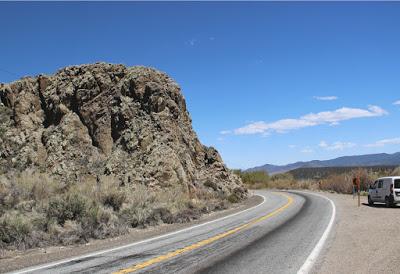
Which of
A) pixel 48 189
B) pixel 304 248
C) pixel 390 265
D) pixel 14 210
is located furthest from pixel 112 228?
pixel 390 265

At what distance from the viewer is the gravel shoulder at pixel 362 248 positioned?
951 cm

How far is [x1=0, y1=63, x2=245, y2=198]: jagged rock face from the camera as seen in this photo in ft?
91.3

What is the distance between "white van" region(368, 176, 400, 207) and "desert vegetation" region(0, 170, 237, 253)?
10.7 metres

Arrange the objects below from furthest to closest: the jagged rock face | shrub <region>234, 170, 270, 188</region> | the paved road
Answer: shrub <region>234, 170, 270, 188</region> < the jagged rock face < the paved road

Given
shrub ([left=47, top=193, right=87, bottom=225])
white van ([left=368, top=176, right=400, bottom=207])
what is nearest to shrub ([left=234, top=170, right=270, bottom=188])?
white van ([left=368, top=176, right=400, bottom=207])

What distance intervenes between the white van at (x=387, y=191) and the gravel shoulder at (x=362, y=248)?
8046mm

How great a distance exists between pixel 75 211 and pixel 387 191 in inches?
728

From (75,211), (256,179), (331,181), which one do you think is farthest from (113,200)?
(256,179)

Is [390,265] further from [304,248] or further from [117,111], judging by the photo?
[117,111]

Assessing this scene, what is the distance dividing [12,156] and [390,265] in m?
25.0

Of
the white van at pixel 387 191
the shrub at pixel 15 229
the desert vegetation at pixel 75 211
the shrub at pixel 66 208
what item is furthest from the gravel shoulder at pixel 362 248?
the shrub at pixel 66 208

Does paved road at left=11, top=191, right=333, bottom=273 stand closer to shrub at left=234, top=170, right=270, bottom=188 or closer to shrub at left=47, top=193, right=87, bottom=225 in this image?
shrub at left=47, top=193, right=87, bottom=225

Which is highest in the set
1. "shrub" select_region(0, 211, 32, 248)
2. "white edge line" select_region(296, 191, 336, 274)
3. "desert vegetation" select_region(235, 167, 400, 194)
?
"desert vegetation" select_region(235, 167, 400, 194)

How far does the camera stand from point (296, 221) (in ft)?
63.1
